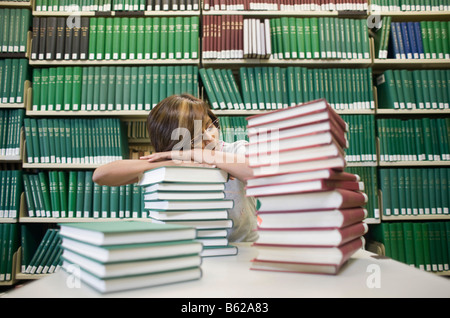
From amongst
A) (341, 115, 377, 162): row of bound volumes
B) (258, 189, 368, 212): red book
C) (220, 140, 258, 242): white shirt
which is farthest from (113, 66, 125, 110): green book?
(258, 189, 368, 212): red book

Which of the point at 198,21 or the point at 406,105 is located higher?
the point at 198,21

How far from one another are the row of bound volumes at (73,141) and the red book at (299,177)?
1.63 meters

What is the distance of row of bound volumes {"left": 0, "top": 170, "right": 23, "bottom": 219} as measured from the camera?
202 centimetres

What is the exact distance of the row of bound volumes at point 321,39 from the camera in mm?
2109

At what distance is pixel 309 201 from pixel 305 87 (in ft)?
5.44

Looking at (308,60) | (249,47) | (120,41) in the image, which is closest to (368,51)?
(308,60)

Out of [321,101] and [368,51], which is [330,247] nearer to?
[321,101]

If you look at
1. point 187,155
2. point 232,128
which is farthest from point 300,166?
point 232,128

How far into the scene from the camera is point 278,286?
510 mm

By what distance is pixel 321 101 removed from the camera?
21.3 inches

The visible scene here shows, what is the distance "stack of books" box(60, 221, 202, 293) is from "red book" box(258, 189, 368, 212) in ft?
0.50

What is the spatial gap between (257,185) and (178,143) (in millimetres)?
521

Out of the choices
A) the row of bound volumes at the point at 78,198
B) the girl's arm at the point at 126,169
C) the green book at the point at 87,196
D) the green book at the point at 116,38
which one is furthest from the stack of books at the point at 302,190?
the green book at the point at 116,38

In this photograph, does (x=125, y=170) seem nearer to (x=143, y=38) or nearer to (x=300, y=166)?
(x=300, y=166)
